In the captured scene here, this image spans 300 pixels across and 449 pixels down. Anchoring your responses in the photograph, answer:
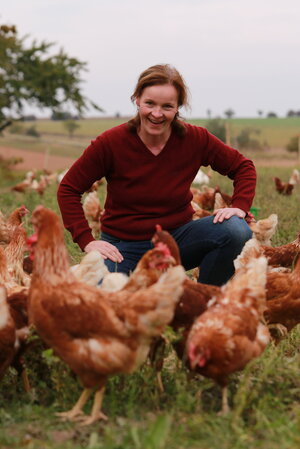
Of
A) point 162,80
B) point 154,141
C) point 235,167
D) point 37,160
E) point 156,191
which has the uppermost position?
point 162,80

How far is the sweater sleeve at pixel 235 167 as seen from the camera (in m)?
4.76

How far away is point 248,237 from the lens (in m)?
4.57

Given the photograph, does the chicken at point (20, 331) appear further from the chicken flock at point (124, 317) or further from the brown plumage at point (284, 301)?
the brown plumage at point (284, 301)

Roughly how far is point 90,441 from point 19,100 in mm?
25188

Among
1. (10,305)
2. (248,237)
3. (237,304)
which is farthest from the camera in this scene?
(248,237)

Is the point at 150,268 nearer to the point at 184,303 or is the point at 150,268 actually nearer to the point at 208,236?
the point at 184,303

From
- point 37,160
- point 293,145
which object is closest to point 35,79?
point 37,160

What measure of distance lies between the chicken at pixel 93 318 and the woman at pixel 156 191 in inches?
52.7

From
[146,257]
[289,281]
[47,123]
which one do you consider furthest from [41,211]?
[47,123]

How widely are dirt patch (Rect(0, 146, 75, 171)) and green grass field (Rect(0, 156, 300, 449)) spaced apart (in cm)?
2413

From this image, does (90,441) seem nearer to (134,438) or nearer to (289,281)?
(134,438)

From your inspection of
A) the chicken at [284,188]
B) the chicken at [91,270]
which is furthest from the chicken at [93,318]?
the chicken at [284,188]

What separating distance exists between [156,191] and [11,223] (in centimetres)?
319

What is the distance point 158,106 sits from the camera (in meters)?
4.26
